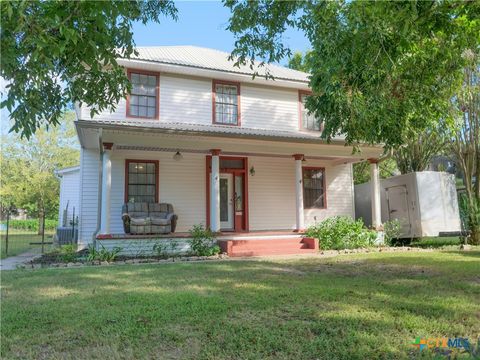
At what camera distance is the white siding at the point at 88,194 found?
38.7ft

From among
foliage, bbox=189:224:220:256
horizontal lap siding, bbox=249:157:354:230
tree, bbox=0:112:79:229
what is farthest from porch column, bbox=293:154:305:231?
tree, bbox=0:112:79:229

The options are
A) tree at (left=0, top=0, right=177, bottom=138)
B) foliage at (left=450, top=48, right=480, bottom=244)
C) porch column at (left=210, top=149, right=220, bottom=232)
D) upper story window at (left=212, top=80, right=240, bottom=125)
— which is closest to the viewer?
tree at (left=0, top=0, right=177, bottom=138)

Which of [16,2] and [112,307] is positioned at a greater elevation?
[16,2]

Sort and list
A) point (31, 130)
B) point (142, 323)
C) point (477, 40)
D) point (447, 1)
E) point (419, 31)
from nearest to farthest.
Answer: point (31, 130)
point (142, 323)
point (447, 1)
point (419, 31)
point (477, 40)

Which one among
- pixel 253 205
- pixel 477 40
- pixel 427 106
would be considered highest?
pixel 477 40

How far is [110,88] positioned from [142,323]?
2529mm

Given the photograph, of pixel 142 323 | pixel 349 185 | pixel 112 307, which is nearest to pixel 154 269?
pixel 112 307

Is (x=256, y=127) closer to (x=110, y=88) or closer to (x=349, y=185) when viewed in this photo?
(x=349, y=185)

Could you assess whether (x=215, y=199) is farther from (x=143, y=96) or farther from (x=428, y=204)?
(x=428, y=204)

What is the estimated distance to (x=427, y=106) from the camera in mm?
8070

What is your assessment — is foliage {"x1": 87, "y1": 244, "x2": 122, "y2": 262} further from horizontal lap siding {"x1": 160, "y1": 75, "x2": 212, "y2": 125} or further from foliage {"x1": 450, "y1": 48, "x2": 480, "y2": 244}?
foliage {"x1": 450, "y1": 48, "x2": 480, "y2": 244}

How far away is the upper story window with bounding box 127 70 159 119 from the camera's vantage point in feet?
41.3

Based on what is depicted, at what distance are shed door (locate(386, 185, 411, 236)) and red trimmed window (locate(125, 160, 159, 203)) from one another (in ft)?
27.8

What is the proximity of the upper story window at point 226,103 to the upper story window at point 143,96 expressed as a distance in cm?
207
